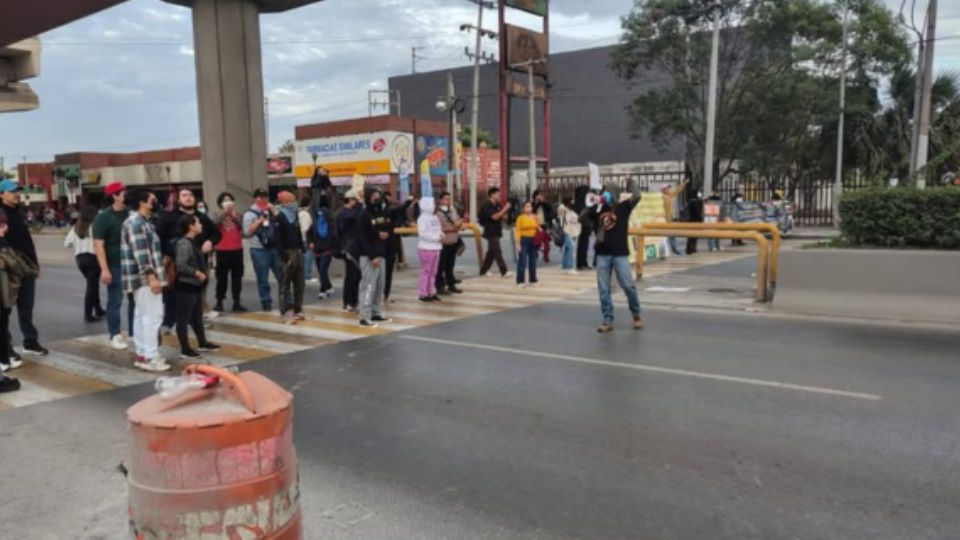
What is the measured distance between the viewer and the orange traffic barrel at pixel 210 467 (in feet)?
7.83

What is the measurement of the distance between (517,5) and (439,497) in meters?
35.0

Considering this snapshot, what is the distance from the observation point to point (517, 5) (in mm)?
36031

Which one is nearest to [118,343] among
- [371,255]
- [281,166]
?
[371,255]

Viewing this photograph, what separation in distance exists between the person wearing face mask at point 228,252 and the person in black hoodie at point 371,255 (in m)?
2.57

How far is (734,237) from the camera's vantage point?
39.6 feet

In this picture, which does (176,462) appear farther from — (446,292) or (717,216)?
(717,216)

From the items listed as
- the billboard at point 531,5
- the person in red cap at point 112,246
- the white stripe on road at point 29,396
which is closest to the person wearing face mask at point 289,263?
the person in red cap at point 112,246

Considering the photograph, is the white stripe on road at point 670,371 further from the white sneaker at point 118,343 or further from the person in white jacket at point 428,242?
the white sneaker at point 118,343

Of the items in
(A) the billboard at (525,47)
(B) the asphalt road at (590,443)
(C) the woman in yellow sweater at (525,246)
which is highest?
(A) the billboard at (525,47)

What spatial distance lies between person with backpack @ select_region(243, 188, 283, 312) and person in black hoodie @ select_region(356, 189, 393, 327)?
1605mm

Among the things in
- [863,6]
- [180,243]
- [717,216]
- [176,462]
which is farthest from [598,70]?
[176,462]

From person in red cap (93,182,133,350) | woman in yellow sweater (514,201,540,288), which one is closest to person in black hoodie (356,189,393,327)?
person in red cap (93,182,133,350)

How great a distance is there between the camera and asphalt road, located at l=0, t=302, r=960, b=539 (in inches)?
152

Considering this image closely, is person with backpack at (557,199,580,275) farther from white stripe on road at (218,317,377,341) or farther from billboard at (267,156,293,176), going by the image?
billboard at (267,156,293,176)
